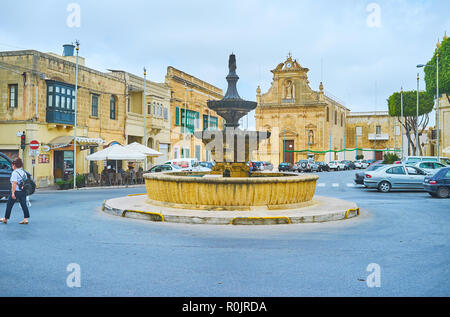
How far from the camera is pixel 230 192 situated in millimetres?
12391

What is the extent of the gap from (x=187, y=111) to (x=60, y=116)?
2151 cm

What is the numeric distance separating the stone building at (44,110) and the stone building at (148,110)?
5.55 meters

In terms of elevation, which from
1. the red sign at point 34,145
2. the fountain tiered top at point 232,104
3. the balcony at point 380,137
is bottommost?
the red sign at point 34,145

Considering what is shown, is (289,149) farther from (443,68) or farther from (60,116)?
(60,116)

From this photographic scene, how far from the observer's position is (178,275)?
6.33m

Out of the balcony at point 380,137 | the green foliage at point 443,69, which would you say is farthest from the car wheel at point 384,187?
the balcony at point 380,137

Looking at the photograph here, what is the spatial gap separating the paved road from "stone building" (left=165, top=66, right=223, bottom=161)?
3297 centimetres

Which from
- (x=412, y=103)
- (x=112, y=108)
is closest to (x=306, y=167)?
(x=412, y=103)

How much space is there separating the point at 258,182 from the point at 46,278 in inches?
282

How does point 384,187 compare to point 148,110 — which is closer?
point 384,187

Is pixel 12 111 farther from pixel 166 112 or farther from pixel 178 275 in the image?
pixel 178 275

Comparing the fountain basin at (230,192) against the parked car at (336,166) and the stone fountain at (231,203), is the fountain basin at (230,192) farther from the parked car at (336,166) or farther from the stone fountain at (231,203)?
the parked car at (336,166)

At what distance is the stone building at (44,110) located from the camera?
26.8 m

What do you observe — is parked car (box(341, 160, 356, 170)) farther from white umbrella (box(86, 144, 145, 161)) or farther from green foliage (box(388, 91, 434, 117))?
white umbrella (box(86, 144, 145, 161))
